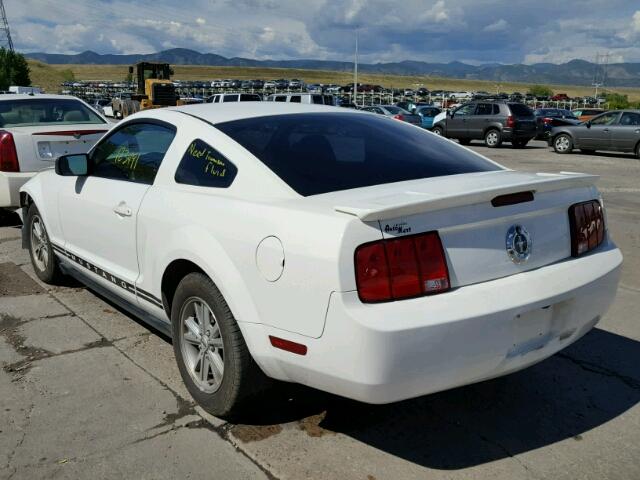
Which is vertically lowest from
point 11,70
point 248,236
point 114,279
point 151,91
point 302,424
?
point 302,424

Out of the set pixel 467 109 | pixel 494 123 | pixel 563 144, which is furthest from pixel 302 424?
pixel 467 109

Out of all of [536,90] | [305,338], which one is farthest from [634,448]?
[536,90]

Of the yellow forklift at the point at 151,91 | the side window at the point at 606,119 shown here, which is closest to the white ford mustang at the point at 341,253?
the side window at the point at 606,119

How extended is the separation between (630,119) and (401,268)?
19.3 meters

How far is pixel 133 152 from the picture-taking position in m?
3.95

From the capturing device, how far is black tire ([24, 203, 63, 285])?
16.6 feet

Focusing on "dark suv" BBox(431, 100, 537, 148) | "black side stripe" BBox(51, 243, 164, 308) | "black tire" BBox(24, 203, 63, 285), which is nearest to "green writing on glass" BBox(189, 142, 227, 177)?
"black side stripe" BBox(51, 243, 164, 308)

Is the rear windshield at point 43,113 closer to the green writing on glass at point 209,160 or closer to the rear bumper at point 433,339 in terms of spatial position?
the green writing on glass at point 209,160

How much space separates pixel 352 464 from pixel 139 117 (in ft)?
8.32

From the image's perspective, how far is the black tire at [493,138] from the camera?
74.7 feet

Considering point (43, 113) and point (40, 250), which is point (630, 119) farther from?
point (40, 250)

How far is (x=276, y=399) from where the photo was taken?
10.3 feet

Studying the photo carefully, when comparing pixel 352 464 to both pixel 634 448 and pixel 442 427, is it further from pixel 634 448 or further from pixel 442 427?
pixel 634 448

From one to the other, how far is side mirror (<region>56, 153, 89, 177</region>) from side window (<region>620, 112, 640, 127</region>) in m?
18.5
